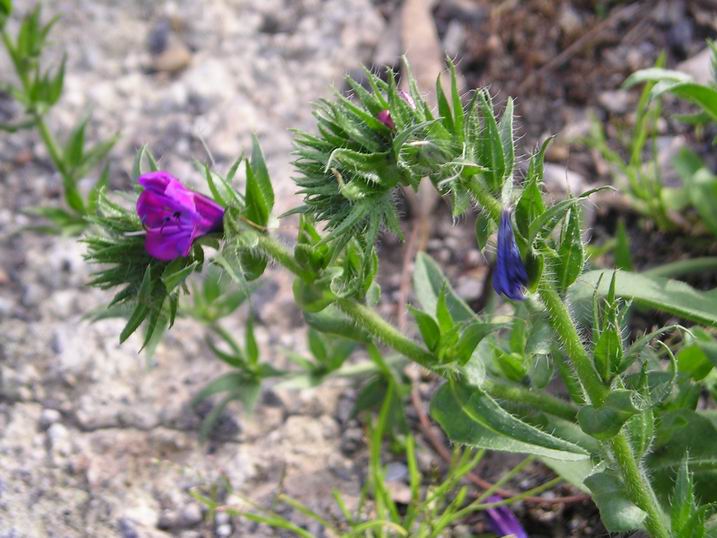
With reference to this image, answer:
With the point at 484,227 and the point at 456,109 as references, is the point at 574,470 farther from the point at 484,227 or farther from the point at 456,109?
the point at 456,109

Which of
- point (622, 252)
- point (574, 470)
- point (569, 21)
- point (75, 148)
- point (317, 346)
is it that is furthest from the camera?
point (569, 21)

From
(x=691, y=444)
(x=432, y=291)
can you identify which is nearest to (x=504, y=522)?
(x=691, y=444)

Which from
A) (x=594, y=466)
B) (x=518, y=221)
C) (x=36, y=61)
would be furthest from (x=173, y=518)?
(x=36, y=61)

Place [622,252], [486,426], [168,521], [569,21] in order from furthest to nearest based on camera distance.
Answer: [569,21] < [622,252] < [168,521] < [486,426]

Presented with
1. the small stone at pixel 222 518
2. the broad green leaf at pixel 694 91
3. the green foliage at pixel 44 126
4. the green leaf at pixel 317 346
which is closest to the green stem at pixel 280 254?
the green leaf at pixel 317 346

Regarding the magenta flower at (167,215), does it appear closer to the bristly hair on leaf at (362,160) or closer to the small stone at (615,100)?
the bristly hair on leaf at (362,160)

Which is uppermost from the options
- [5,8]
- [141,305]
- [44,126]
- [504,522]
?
[5,8]

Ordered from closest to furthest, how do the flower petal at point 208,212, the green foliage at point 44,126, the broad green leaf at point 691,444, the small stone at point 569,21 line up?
the flower petal at point 208,212, the broad green leaf at point 691,444, the green foliage at point 44,126, the small stone at point 569,21
